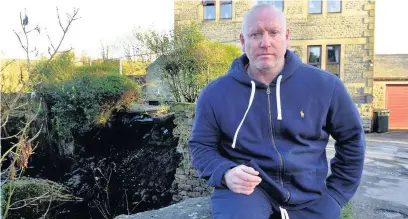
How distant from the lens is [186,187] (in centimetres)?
1009

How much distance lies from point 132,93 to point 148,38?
7.51 feet

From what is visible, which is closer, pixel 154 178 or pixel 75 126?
pixel 154 178

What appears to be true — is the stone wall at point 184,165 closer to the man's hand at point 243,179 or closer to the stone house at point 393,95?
the man's hand at point 243,179

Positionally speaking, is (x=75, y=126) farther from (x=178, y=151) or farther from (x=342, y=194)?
(x=342, y=194)

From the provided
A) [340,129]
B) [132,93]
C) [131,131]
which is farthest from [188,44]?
[340,129]

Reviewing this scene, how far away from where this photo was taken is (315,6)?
54.0 feet

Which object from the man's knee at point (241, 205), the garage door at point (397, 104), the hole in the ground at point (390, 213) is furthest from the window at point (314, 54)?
the man's knee at point (241, 205)

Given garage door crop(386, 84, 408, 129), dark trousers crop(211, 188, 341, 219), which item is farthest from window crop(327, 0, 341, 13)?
dark trousers crop(211, 188, 341, 219)

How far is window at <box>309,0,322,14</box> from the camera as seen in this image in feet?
53.8

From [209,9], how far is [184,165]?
9.81 meters

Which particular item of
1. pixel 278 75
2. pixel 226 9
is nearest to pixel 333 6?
pixel 226 9

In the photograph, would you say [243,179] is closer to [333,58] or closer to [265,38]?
[265,38]

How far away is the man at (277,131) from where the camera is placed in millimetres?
1860

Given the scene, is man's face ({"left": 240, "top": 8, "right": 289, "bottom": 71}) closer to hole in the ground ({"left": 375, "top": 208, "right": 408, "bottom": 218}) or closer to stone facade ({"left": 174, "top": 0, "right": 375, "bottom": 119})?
hole in the ground ({"left": 375, "top": 208, "right": 408, "bottom": 218})
